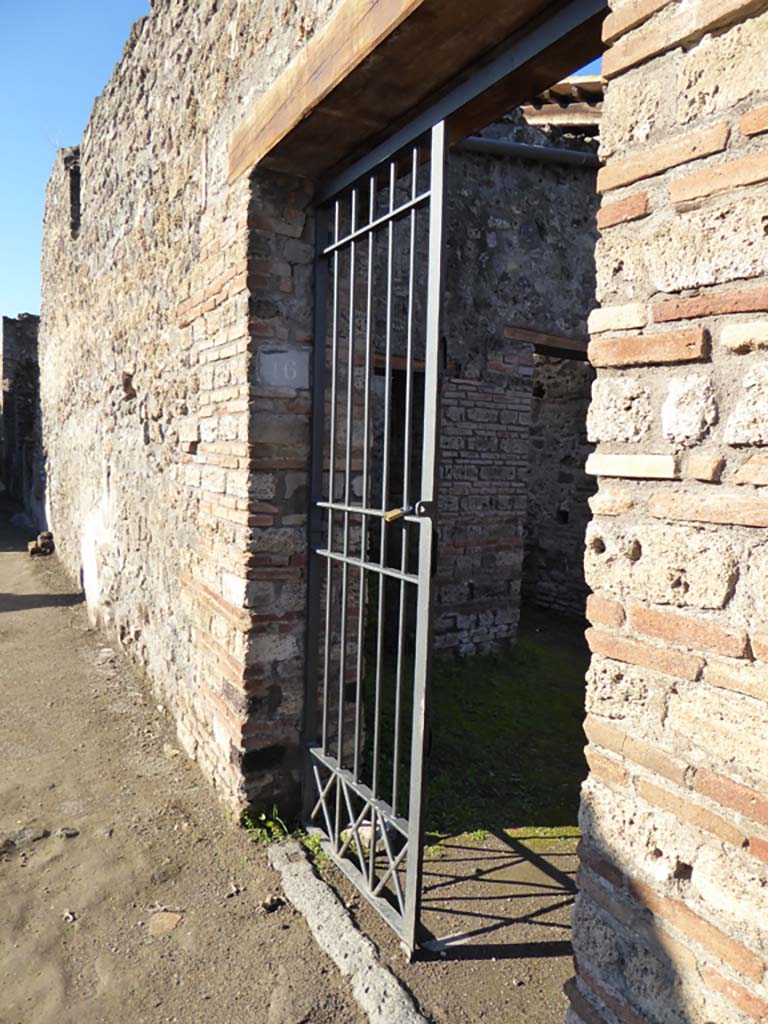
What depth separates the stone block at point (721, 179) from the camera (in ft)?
4.00

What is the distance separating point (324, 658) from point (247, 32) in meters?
2.76

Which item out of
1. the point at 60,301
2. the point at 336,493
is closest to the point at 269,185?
the point at 336,493

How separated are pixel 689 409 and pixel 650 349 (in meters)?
0.15

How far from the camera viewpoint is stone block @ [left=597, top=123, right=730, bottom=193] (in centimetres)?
128

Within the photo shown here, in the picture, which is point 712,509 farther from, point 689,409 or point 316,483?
point 316,483

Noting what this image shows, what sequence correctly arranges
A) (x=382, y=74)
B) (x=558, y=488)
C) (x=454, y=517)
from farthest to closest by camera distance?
1. (x=558, y=488)
2. (x=454, y=517)
3. (x=382, y=74)

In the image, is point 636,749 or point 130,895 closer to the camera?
point 636,749

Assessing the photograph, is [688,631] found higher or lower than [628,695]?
higher

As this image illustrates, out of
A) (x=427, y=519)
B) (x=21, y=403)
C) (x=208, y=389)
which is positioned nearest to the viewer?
(x=427, y=519)

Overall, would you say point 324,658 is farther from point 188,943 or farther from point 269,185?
point 269,185

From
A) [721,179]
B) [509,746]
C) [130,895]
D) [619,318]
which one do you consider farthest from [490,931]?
[721,179]

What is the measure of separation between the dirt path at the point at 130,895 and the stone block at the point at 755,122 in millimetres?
2518

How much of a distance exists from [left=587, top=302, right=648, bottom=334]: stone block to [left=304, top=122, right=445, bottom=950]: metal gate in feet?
2.58

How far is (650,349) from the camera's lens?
1404mm
